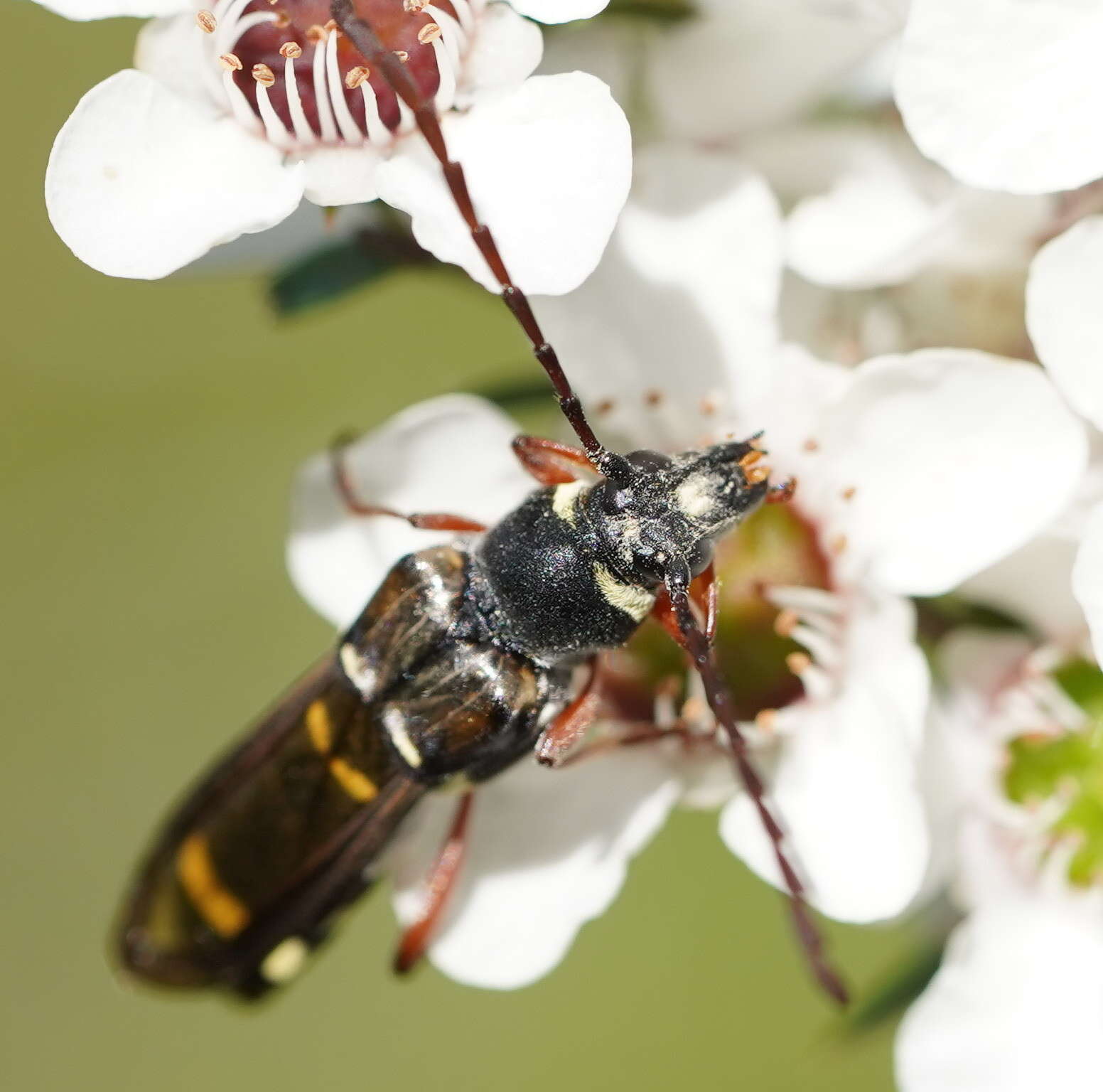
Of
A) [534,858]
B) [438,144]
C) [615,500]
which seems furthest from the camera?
[534,858]

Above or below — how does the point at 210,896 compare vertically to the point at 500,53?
below

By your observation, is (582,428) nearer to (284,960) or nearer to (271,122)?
(271,122)

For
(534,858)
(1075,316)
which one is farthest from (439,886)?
(1075,316)

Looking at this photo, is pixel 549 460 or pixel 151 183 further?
pixel 549 460

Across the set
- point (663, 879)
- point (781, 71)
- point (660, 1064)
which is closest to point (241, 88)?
point (781, 71)

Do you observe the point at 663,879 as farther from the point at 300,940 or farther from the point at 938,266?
the point at 938,266

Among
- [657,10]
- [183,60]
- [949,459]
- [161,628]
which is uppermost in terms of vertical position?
[183,60]
